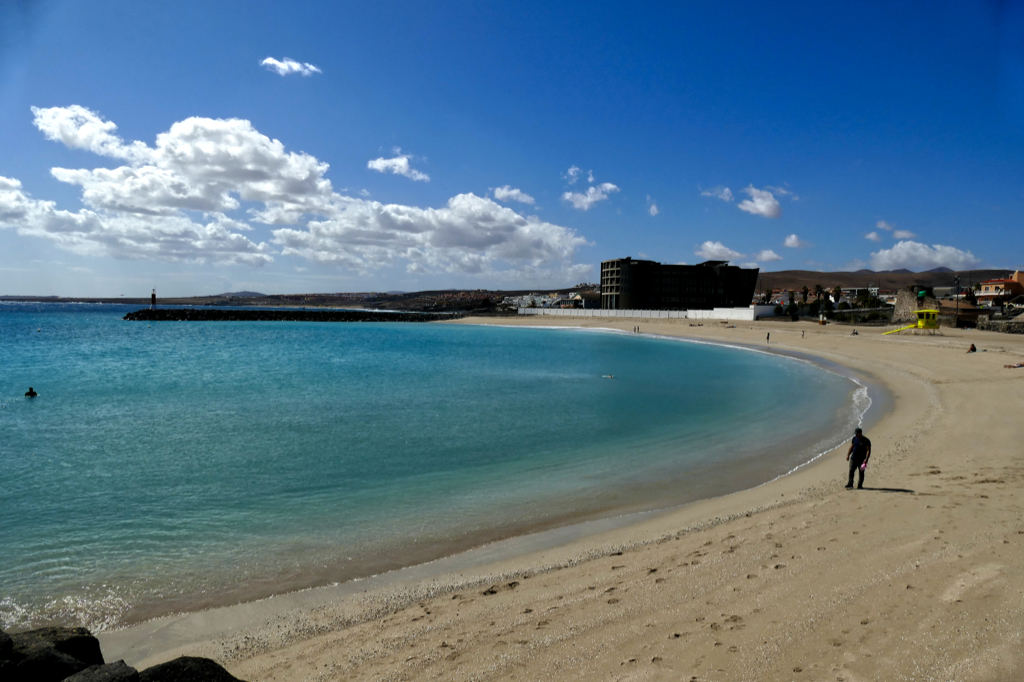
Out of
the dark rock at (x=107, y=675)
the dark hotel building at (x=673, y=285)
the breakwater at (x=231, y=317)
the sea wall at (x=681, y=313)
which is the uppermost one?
the dark hotel building at (x=673, y=285)

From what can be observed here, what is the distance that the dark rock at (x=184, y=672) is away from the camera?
3738 mm

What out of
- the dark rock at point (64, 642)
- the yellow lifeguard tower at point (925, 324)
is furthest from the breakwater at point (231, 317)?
the dark rock at point (64, 642)

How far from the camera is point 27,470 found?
541 inches

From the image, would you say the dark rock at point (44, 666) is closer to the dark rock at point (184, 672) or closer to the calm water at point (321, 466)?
the dark rock at point (184, 672)

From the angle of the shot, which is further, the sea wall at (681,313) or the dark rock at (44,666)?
the sea wall at (681,313)

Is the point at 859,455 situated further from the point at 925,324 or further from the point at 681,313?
the point at 681,313

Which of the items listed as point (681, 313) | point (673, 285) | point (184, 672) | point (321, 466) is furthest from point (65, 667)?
point (673, 285)

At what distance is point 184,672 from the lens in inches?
150

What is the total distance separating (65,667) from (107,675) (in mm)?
840

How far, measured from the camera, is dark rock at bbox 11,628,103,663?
164 inches

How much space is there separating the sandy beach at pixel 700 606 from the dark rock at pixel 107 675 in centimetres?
189

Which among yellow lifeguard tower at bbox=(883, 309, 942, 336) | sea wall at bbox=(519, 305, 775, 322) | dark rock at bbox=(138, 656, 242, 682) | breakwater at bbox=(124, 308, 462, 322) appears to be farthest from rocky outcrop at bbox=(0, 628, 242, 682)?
breakwater at bbox=(124, 308, 462, 322)

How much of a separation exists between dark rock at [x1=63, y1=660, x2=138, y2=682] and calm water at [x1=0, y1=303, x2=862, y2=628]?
13.2 ft

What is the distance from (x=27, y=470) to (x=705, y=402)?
2370cm
